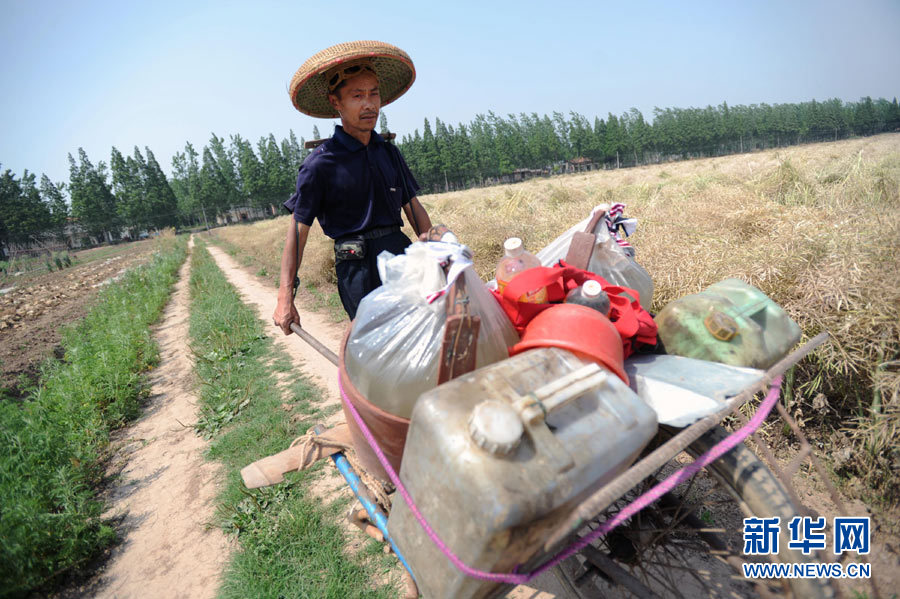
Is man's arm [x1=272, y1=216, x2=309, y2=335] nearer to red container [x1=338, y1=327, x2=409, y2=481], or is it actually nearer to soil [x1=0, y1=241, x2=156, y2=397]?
red container [x1=338, y1=327, x2=409, y2=481]

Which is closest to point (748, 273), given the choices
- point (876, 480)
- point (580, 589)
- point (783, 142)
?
point (876, 480)

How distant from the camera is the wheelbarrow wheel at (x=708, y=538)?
1021mm

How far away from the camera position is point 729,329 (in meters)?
1.19

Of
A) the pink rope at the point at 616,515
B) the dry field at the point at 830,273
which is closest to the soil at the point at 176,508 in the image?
the dry field at the point at 830,273

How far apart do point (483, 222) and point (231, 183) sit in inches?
2056

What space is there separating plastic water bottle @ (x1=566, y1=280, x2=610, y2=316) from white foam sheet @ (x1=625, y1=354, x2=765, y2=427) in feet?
0.66

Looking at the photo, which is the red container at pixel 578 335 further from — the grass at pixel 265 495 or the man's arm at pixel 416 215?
the grass at pixel 265 495

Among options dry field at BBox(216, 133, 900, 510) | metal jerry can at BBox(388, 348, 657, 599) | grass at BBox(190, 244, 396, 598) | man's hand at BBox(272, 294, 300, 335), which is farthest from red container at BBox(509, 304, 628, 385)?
dry field at BBox(216, 133, 900, 510)

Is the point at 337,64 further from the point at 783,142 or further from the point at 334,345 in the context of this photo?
the point at 783,142

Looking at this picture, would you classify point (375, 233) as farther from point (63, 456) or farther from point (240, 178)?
point (240, 178)

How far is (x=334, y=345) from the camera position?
204 inches

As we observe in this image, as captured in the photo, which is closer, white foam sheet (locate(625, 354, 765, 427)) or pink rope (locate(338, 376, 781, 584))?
pink rope (locate(338, 376, 781, 584))

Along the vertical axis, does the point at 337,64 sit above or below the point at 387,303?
above

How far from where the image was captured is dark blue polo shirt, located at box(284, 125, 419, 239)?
2.05m
